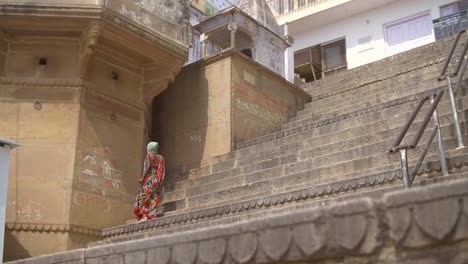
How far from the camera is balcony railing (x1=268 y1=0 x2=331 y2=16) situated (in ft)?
63.9

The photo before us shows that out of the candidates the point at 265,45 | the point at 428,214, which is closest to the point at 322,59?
the point at 265,45

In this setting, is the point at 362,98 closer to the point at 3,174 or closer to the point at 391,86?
the point at 391,86

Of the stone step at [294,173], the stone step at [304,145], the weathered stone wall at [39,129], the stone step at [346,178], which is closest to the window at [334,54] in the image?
the stone step at [304,145]

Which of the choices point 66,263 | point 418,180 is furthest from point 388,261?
Answer: point 418,180

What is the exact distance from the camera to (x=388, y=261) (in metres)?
2.48

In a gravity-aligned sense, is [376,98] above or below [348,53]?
below

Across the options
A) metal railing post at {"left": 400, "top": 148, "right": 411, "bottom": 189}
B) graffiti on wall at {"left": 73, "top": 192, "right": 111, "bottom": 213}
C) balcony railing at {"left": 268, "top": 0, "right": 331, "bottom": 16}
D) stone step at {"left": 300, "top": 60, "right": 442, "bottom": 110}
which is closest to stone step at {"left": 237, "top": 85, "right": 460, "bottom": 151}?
stone step at {"left": 300, "top": 60, "right": 442, "bottom": 110}

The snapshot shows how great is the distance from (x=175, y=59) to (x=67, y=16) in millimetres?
2213

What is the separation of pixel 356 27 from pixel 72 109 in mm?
12000

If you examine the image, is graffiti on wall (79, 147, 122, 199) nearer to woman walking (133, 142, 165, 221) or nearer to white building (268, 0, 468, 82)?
woman walking (133, 142, 165, 221)

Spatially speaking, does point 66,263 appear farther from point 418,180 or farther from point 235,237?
point 418,180

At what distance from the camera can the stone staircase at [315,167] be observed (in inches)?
252

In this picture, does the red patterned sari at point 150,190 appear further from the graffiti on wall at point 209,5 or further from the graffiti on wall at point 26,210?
the graffiti on wall at point 209,5

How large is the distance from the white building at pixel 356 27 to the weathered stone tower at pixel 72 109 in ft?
30.9
